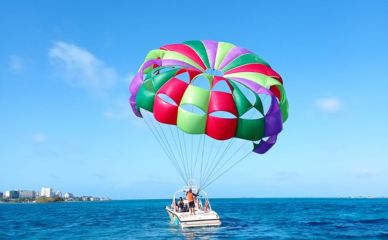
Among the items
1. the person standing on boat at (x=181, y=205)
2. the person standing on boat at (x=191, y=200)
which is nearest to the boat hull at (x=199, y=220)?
the person standing on boat at (x=191, y=200)

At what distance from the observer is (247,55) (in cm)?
1800

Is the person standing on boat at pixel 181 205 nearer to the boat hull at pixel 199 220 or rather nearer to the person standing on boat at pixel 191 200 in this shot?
the person standing on boat at pixel 191 200

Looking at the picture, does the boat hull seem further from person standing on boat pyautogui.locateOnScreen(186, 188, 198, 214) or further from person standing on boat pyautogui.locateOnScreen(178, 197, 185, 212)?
person standing on boat pyautogui.locateOnScreen(178, 197, 185, 212)

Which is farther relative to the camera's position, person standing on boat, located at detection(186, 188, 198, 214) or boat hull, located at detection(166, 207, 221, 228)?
person standing on boat, located at detection(186, 188, 198, 214)

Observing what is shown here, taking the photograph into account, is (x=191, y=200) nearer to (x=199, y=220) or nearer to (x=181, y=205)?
(x=199, y=220)

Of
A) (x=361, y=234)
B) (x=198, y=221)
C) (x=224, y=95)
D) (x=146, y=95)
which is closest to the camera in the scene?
(x=224, y=95)

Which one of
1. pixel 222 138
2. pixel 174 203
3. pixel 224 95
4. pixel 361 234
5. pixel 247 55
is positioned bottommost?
pixel 361 234

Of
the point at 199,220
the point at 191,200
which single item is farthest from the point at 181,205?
the point at 199,220

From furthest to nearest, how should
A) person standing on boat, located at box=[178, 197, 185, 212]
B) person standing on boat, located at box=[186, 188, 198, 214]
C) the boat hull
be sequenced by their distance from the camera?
1. person standing on boat, located at box=[178, 197, 185, 212]
2. person standing on boat, located at box=[186, 188, 198, 214]
3. the boat hull

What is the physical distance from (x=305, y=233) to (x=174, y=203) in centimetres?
694

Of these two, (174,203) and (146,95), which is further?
(174,203)

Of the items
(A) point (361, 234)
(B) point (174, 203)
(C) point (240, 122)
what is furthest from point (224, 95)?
(A) point (361, 234)

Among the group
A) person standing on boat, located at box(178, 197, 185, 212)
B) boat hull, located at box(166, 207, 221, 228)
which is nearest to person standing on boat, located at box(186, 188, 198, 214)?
boat hull, located at box(166, 207, 221, 228)

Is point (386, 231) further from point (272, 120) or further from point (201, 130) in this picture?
point (201, 130)
